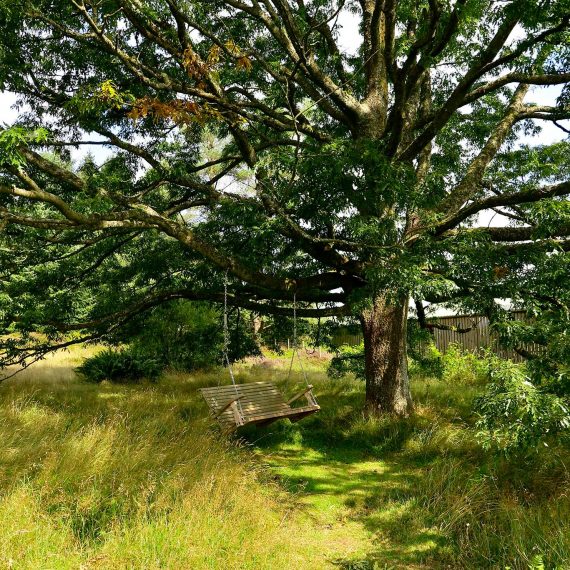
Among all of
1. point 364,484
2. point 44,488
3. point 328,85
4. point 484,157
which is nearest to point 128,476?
point 44,488

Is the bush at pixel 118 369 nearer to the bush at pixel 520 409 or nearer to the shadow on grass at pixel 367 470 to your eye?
the shadow on grass at pixel 367 470

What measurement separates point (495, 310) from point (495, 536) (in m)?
2.04

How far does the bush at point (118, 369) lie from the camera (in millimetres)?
12422

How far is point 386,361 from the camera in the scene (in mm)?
7520

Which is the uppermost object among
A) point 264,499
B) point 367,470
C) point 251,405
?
point 251,405

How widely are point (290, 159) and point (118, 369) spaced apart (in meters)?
9.38

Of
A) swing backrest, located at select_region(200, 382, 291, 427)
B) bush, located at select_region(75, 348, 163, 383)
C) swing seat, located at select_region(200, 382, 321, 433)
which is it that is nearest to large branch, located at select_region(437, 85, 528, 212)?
swing seat, located at select_region(200, 382, 321, 433)

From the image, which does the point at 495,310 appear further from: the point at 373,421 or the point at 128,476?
the point at 128,476

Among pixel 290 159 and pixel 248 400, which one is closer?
pixel 290 159

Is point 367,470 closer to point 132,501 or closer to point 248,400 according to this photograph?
point 248,400

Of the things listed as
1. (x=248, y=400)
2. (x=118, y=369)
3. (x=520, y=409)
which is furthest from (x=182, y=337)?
(x=520, y=409)

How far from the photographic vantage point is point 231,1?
613 centimetres

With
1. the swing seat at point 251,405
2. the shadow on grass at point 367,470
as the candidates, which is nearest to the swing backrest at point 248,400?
the swing seat at point 251,405

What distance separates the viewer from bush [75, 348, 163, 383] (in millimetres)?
12422
